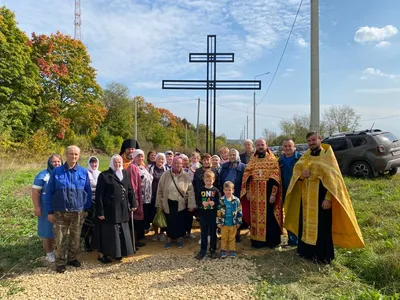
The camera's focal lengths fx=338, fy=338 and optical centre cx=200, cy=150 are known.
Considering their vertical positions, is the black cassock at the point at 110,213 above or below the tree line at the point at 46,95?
below

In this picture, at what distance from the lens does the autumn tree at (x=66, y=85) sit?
29812mm

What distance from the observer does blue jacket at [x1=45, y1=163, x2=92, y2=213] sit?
4.99 m

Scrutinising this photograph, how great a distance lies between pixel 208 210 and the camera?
5.51 metres

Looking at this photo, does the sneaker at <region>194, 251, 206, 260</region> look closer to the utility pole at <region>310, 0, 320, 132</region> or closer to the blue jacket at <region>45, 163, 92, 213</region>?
the blue jacket at <region>45, 163, 92, 213</region>

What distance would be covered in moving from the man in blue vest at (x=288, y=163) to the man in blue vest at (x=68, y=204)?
3.27 meters

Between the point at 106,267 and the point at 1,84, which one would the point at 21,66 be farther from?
the point at 106,267

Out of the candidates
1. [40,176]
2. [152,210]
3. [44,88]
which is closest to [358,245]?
[152,210]

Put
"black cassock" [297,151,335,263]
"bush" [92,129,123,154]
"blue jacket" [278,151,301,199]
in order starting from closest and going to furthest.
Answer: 1. "black cassock" [297,151,335,263]
2. "blue jacket" [278,151,301,199]
3. "bush" [92,129,123,154]

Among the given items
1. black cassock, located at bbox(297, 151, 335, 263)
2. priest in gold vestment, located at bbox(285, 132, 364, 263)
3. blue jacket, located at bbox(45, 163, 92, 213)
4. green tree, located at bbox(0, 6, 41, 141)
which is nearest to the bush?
green tree, located at bbox(0, 6, 41, 141)

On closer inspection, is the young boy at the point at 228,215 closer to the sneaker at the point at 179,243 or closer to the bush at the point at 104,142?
the sneaker at the point at 179,243

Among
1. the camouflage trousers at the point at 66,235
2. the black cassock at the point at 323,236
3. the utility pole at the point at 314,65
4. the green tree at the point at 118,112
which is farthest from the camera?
the green tree at the point at 118,112

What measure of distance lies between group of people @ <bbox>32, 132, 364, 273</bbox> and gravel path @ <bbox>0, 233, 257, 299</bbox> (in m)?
0.26

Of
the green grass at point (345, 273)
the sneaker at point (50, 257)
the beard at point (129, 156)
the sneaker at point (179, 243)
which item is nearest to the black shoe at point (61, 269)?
the sneaker at point (50, 257)

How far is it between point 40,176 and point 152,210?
2.17 m
